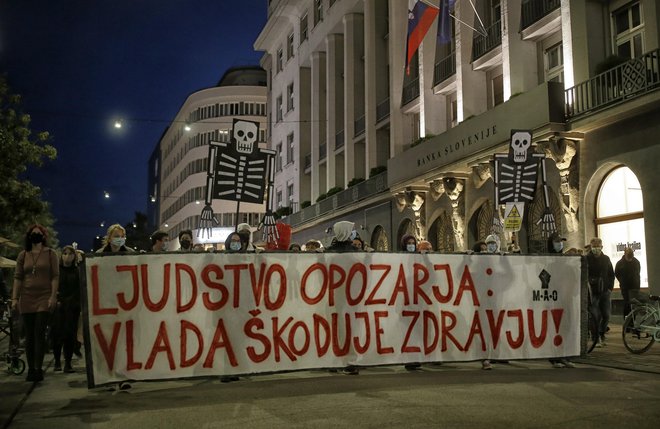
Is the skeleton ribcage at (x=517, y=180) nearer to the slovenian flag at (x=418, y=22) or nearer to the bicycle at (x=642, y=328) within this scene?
the bicycle at (x=642, y=328)

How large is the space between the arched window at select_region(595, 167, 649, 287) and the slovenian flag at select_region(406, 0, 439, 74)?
8.74 m

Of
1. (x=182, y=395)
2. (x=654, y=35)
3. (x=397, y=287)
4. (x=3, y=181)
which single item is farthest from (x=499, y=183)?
(x=3, y=181)

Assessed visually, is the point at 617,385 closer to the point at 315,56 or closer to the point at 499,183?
the point at 499,183

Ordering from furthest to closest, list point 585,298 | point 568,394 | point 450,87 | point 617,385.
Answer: point 450,87 < point 585,298 < point 617,385 < point 568,394

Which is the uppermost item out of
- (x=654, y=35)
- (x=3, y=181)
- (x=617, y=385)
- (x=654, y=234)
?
(x=654, y=35)

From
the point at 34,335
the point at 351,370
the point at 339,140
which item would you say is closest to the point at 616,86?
the point at 351,370

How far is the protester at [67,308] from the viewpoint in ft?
31.6

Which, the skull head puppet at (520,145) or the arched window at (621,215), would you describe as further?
the arched window at (621,215)

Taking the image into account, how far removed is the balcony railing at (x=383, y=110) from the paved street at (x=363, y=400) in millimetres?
25108

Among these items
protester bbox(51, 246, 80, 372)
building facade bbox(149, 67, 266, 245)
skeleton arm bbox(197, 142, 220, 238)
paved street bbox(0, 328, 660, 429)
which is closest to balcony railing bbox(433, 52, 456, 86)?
skeleton arm bbox(197, 142, 220, 238)

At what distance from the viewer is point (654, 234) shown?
655 inches

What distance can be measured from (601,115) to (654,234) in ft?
10.7

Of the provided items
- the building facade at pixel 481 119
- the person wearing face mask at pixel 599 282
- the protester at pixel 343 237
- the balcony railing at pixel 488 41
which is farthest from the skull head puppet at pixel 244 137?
the balcony railing at pixel 488 41

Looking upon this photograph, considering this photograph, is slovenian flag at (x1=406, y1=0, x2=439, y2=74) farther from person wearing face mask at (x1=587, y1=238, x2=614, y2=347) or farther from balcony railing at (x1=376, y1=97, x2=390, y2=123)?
person wearing face mask at (x1=587, y1=238, x2=614, y2=347)
